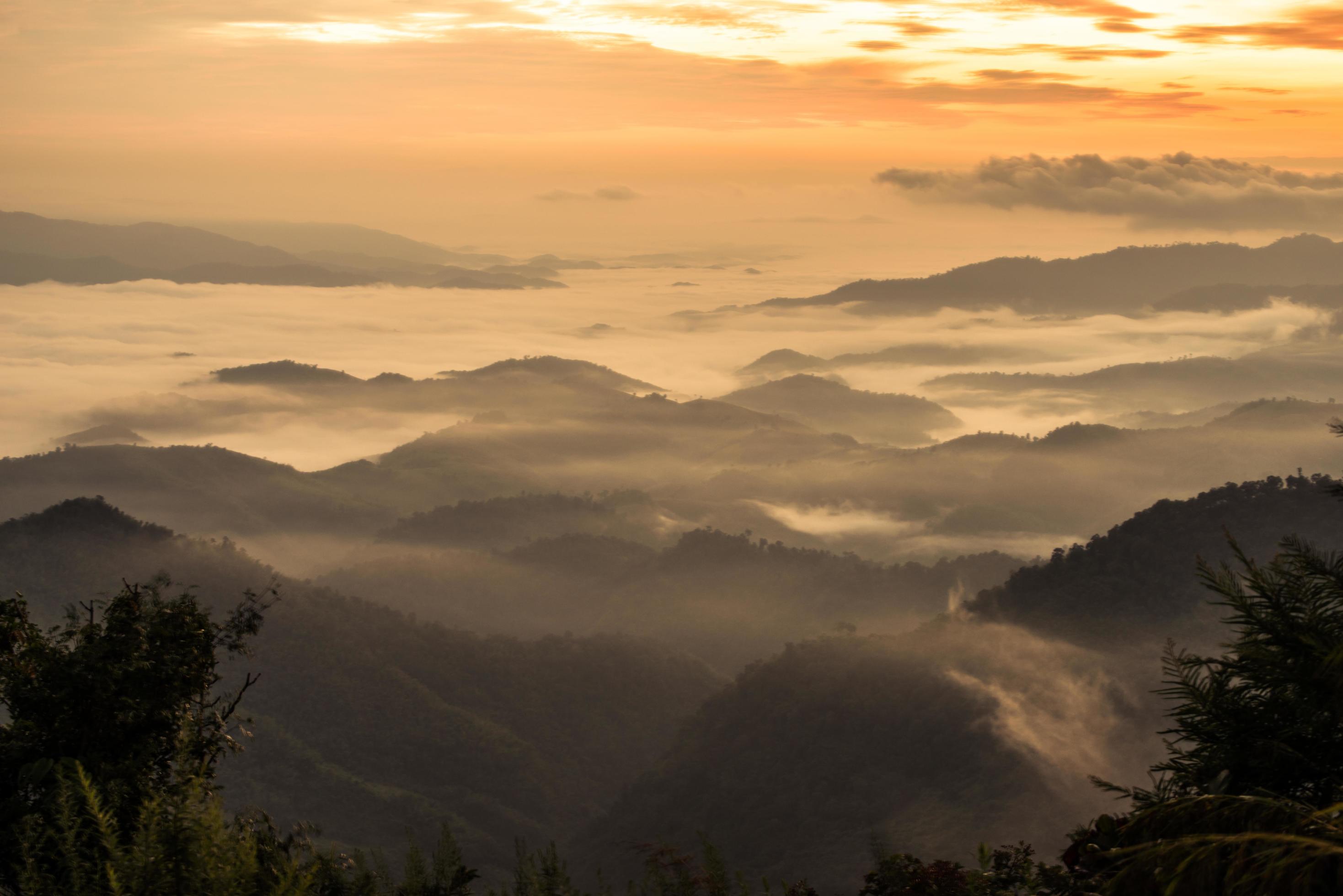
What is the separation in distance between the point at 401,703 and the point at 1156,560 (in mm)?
104341

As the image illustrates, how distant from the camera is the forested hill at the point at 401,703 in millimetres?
143125

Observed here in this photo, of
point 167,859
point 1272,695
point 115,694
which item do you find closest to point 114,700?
point 115,694

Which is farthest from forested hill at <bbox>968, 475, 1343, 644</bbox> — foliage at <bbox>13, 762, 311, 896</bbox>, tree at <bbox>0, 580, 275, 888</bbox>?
foliage at <bbox>13, 762, 311, 896</bbox>

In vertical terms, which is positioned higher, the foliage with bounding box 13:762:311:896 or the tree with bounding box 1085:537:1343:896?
the tree with bounding box 1085:537:1343:896

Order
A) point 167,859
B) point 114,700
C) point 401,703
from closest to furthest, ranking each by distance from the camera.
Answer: point 167,859
point 114,700
point 401,703

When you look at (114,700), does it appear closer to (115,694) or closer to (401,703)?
(115,694)

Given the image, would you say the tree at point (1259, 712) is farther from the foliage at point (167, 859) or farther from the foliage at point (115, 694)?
the foliage at point (115, 694)

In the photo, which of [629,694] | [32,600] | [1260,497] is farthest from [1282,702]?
[32,600]

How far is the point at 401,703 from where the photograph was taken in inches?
6521

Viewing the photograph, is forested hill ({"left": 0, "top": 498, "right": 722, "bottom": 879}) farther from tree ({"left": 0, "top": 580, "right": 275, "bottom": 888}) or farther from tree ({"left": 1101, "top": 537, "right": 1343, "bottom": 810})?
tree ({"left": 1101, "top": 537, "right": 1343, "bottom": 810})

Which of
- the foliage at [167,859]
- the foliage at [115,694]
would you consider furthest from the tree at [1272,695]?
the foliage at [115,694]

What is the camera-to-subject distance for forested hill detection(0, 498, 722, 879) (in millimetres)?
143125

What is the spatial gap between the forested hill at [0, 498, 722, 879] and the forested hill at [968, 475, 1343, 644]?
201 ft

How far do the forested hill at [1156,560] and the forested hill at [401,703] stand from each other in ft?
201
